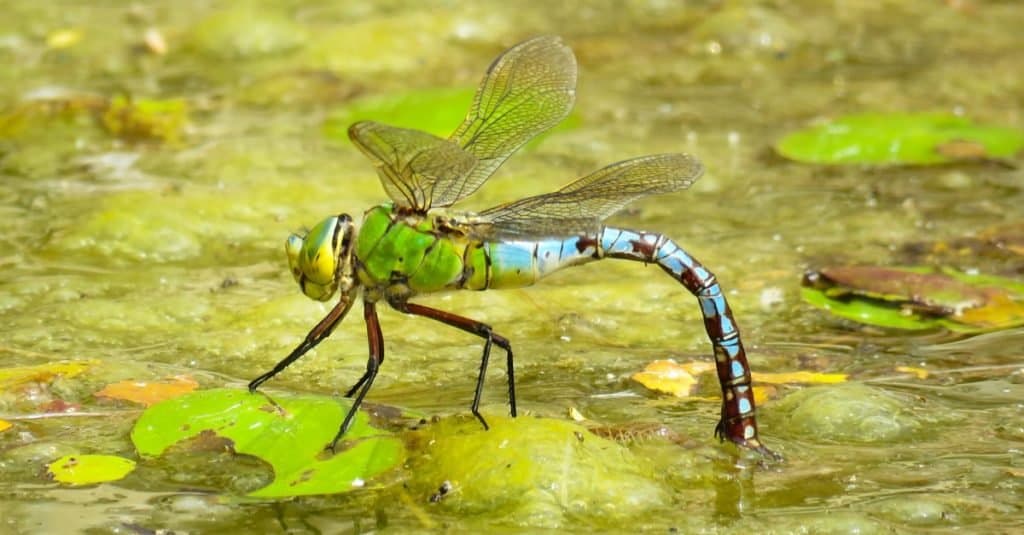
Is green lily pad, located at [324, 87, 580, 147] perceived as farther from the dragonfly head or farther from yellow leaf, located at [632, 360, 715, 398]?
the dragonfly head

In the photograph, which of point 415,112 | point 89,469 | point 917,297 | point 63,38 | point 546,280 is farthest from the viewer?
point 63,38

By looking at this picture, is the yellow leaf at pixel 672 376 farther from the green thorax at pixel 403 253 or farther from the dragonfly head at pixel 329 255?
the dragonfly head at pixel 329 255

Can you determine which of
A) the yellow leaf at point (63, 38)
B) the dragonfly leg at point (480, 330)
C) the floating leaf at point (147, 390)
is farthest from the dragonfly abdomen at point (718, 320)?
the yellow leaf at point (63, 38)

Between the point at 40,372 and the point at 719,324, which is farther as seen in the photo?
the point at 40,372

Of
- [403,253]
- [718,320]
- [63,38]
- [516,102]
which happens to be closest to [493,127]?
[516,102]

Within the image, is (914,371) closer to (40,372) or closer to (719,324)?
(719,324)
